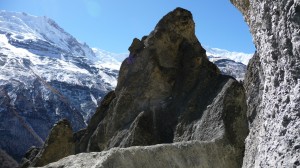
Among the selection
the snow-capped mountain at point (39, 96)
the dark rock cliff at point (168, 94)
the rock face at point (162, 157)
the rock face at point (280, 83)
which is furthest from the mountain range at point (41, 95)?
the rock face at point (280, 83)

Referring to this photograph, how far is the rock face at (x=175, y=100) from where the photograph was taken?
12500 millimetres

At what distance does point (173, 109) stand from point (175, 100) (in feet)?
2.04

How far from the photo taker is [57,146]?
24.6 m

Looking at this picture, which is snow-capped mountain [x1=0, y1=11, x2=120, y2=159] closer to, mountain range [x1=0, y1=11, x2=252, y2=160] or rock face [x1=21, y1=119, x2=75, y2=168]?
mountain range [x1=0, y1=11, x2=252, y2=160]

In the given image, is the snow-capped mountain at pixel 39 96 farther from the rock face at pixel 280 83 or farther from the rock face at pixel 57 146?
the rock face at pixel 280 83

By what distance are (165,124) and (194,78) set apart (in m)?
2.24

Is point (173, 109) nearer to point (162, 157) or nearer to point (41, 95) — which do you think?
point (162, 157)

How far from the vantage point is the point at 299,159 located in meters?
2.33

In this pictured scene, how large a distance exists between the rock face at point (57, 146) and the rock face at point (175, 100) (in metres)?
2.89

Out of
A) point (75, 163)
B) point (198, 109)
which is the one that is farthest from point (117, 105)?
point (75, 163)

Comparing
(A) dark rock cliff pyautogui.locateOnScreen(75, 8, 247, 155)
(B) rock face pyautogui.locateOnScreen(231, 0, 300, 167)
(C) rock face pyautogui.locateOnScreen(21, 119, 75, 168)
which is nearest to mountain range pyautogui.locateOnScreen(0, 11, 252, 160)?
(C) rock face pyautogui.locateOnScreen(21, 119, 75, 168)

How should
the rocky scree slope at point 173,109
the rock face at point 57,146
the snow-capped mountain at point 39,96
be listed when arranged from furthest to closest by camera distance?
1. the snow-capped mountain at point 39,96
2. the rock face at point 57,146
3. the rocky scree slope at point 173,109

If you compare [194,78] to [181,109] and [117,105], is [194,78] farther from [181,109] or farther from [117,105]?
[117,105]

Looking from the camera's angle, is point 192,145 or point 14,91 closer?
point 192,145
